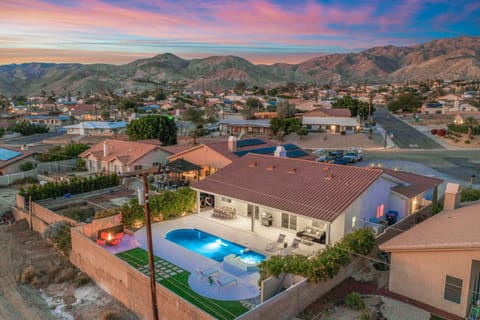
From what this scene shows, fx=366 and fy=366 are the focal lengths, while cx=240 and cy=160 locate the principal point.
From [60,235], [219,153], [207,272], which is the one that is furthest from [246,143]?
[207,272]

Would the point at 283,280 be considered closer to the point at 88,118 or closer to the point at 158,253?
the point at 158,253

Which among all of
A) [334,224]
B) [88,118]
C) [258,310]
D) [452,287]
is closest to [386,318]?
[452,287]

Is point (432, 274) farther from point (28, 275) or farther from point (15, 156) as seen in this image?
point (15, 156)

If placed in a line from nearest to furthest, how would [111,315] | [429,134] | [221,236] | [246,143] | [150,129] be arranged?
[111,315], [221,236], [246,143], [150,129], [429,134]

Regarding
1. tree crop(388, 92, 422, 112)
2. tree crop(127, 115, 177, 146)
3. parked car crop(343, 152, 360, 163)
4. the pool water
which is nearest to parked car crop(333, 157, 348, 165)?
parked car crop(343, 152, 360, 163)

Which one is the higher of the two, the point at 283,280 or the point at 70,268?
the point at 283,280

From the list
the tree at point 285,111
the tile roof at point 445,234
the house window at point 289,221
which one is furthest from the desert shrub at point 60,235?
the tree at point 285,111
